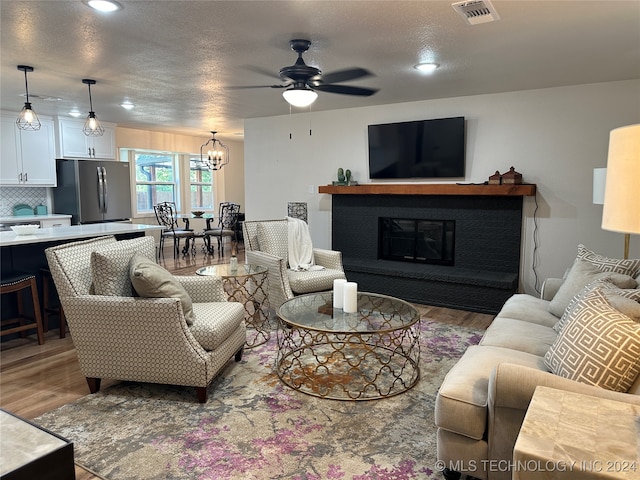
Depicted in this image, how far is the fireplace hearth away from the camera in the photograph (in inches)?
180

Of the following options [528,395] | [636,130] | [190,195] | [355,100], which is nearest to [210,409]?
[528,395]

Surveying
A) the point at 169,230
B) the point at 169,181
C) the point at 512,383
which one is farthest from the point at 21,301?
the point at 169,181

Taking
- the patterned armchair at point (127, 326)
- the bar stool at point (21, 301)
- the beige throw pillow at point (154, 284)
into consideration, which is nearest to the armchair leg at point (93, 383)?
the patterned armchair at point (127, 326)

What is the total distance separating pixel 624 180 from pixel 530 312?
76.5 inches

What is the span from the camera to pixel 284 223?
467cm

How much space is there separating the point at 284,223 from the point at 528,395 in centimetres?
340

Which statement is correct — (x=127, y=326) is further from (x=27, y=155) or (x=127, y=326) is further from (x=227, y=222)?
(x=227, y=222)

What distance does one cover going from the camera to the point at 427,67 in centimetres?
360

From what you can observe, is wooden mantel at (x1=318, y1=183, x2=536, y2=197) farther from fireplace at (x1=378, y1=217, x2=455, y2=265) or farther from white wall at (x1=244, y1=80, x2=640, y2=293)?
fireplace at (x1=378, y1=217, x2=455, y2=265)

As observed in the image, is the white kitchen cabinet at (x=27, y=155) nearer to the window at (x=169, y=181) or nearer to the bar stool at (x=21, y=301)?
the window at (x=169, y=181)

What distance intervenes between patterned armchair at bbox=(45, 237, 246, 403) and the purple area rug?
7.5 inches

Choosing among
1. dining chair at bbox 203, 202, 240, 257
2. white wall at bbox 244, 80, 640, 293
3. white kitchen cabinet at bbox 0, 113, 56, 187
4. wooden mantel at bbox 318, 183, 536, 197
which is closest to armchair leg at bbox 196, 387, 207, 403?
wooden mantel at bbox 318, 183, 536, 197

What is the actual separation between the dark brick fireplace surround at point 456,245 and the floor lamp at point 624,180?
11.0 ft

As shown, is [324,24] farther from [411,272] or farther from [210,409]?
[411,272]
